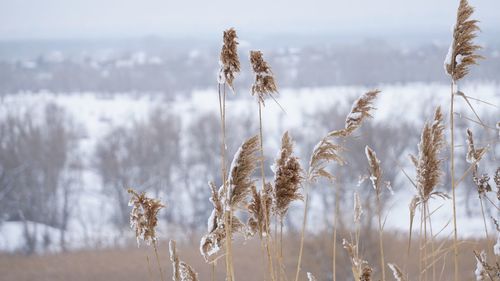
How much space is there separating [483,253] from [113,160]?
27.5 metres

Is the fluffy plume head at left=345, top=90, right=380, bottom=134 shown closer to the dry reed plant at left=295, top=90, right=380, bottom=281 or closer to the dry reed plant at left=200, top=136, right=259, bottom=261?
the dry reed plant at left=295, top=90, right=380, bottom=281

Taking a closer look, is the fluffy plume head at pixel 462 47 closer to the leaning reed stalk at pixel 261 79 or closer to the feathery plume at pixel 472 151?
the feathery plume at pixel 472 151

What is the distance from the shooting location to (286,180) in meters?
1.32

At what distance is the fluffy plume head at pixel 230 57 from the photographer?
135cm

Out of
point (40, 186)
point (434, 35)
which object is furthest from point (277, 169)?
point (434, 35)

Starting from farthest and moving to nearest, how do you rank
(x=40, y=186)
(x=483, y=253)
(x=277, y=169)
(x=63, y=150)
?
(x=63, y=150), (x=40, y=186), (x=483, y=253), (x=277, y=169)

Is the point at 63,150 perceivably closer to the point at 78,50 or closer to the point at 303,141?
the point at 303,141

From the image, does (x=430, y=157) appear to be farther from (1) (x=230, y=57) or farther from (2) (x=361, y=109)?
(1) (x=230, y=57)

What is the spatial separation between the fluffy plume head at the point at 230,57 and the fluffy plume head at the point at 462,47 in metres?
0.48

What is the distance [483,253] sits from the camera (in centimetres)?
145

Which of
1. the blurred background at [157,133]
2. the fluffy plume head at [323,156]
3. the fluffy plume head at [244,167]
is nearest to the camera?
the fluffy plume head at [244,167]

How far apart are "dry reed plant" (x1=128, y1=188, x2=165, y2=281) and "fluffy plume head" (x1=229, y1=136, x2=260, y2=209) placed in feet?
0.88

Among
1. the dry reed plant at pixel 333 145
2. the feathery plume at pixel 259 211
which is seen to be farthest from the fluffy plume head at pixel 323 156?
the feathery plume at pixel 259 211

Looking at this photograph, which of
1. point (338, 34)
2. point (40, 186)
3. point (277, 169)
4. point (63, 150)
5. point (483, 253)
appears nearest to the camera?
point (277, 169)
